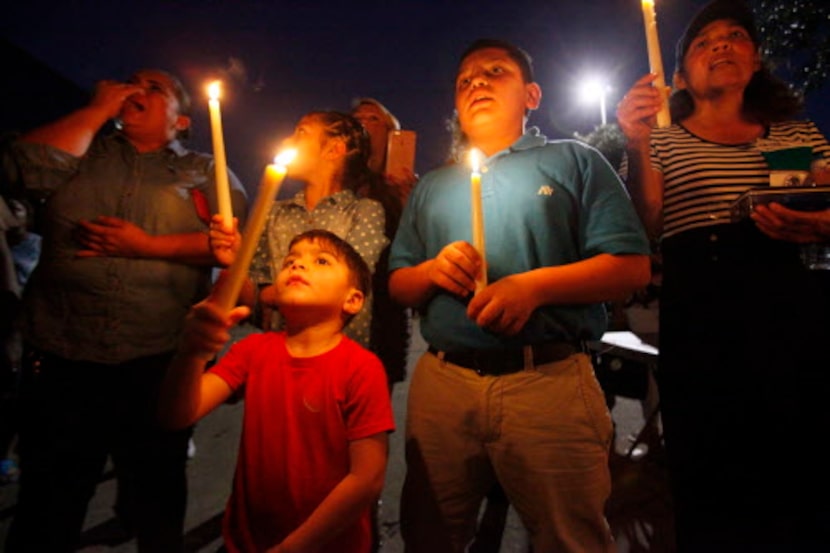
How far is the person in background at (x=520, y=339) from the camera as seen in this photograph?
5.21 feet

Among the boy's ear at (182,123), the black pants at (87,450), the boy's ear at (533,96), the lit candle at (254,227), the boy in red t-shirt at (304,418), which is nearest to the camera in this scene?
the lit candle at (254,227)

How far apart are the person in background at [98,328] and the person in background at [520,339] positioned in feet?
4.04

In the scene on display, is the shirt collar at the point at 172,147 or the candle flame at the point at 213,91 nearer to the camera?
the candle flame at the point at 213,91

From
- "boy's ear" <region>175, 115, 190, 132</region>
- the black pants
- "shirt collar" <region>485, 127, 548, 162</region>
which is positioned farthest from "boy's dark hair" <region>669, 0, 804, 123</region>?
the black pants

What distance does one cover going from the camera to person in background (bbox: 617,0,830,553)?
6.22 feet

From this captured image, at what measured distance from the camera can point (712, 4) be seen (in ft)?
7.42

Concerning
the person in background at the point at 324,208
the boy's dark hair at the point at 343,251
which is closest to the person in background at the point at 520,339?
the boy's dark hair at the point at 343,251

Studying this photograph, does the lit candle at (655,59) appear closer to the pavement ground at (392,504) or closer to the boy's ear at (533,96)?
the boy's ear at (533,96)

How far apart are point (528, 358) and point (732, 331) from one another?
3.29 feet

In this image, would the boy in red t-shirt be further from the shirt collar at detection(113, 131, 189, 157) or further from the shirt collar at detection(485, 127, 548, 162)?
the shirt collar at detection(113, 131, 189, 157)

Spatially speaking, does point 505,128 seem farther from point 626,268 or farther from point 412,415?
point 412,415

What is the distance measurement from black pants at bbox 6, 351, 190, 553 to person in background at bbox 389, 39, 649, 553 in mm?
1244

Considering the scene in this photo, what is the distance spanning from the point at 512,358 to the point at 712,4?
210 cm

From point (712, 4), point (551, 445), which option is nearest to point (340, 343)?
point (551, 445)
